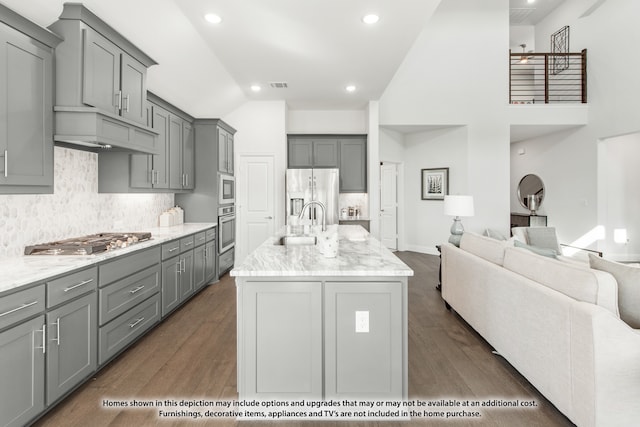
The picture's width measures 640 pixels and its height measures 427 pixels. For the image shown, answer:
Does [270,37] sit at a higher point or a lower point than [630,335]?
higher

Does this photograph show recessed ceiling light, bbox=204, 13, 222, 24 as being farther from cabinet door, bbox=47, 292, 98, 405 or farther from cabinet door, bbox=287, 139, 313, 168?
cabinet door, bbox=287, 139, 313, 168

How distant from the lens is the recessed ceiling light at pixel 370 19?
319 cm

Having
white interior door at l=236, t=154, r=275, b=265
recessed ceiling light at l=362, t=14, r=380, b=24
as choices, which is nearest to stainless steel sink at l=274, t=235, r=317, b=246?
recessed ceiling light at l=362, t=14, r=380, b=24

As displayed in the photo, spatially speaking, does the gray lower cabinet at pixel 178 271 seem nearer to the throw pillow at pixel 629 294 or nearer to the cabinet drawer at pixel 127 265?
the cabinet drawer at pixel 127 265

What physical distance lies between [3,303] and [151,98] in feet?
9.44

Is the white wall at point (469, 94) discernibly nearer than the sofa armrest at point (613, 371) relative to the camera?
No

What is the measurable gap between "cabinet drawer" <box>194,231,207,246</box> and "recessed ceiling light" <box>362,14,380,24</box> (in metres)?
3.15

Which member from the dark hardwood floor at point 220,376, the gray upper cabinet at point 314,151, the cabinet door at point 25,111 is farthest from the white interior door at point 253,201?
the cabinet door at point 25,111

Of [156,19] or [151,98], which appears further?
[151,98]

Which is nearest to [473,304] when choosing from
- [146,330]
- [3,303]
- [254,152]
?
[146,330]

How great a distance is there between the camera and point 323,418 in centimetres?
199

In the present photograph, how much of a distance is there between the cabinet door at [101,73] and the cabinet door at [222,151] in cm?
A: 234

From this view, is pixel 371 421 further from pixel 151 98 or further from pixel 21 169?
pixel 151 98

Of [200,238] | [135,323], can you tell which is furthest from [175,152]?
[135,323]
